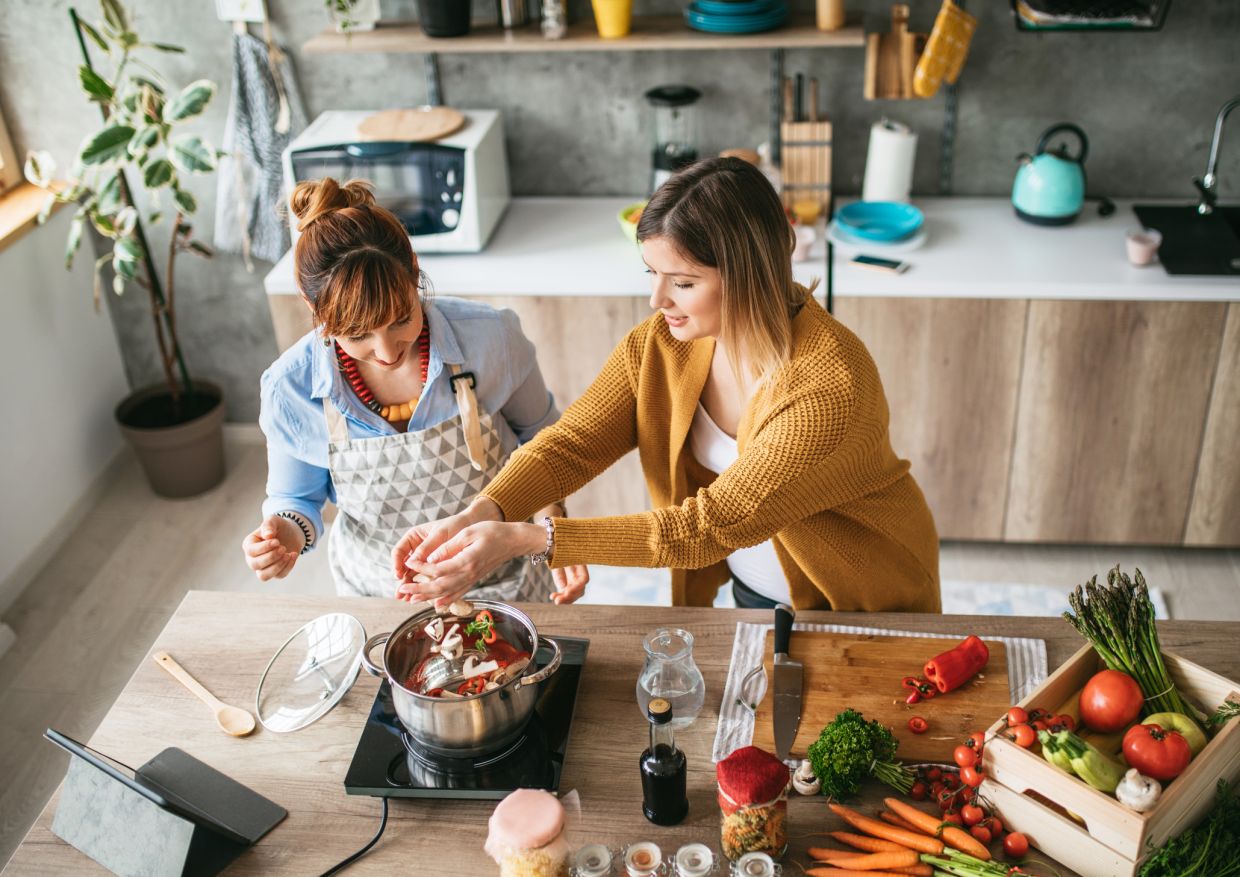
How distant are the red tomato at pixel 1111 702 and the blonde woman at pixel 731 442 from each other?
43 centimetres

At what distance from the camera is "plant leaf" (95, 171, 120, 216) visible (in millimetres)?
3209

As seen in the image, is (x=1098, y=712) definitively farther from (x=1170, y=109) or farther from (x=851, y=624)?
(x=1170, y=109)

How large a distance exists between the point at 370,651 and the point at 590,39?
6.22 feet

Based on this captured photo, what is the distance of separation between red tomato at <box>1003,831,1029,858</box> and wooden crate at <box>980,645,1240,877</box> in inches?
0.7

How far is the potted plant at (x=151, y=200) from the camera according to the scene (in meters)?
3.09

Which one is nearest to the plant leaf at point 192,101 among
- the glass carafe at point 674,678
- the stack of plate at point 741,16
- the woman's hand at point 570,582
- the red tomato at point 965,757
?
the stack of plate at point 741,16

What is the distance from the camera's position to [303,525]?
1.97 metres

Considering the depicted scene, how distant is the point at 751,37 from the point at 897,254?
0.67 metres

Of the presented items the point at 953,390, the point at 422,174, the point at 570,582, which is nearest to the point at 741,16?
the point at 422,174

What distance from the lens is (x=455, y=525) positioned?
66.7 inches

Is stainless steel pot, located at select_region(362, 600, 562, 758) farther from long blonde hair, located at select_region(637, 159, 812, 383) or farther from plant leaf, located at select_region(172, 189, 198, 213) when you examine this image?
plant leaf, located at select_region(172, 189, 198, 213)

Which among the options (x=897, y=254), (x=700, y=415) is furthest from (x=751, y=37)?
(x=700, y=415)

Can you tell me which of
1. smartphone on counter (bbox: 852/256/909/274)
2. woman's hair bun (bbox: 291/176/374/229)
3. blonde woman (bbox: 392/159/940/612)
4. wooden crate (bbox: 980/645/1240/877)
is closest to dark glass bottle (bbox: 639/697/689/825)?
blonde woman (bbox: 392/159/940/612)

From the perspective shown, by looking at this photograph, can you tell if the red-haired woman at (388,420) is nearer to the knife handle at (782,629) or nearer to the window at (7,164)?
the knife handle at (782,629)
